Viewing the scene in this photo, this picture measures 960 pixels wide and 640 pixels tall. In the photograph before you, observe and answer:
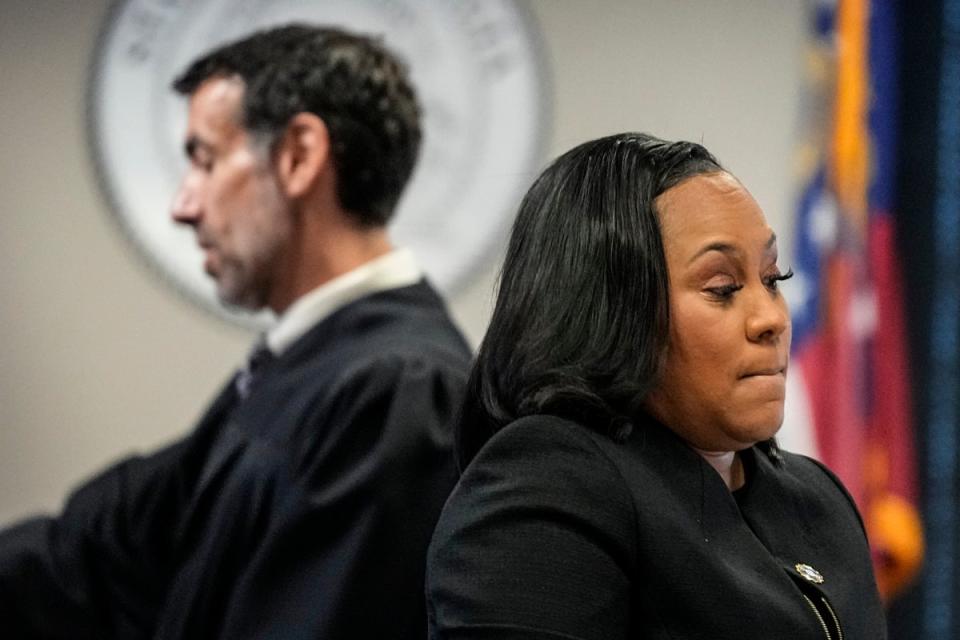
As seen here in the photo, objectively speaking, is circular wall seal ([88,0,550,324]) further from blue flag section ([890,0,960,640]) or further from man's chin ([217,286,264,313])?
man's chin ([217,286,264,313])

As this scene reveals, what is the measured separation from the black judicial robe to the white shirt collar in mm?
22

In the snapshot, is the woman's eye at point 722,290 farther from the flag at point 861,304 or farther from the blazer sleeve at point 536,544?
the flag at point 861,304

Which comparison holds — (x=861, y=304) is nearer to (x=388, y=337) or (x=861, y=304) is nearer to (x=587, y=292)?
(x=388, y=337)

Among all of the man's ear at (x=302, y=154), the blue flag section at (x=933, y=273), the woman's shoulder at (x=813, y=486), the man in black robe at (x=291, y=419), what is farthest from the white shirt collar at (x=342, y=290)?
the blue flag section at (x=933, y=273)

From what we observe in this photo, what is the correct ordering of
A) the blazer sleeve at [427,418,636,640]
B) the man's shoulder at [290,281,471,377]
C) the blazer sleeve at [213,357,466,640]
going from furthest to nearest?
the man's shoulder at [290,281,471,377], the blazer sleeve at [213,357,466,640], the blazer sleeve at [427,418,636,640]

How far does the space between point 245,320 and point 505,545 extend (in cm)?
183

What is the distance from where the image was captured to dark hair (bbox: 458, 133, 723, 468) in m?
0.76

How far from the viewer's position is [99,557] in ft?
5.97

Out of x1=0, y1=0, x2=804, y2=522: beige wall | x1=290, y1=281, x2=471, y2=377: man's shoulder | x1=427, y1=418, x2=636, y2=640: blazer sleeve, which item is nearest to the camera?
x1=427, y1=418, x2=636, y2=640: blazer sleeve

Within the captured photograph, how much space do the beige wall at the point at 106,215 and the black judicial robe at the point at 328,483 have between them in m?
0.82

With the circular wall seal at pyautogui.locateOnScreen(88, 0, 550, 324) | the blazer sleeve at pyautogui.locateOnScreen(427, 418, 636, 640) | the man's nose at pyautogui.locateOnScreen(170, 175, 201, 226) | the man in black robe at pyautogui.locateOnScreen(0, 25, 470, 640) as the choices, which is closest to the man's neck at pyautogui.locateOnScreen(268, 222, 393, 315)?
the man in black robe at pyautogui.locateOnScreen(0, 25, 470, 640)

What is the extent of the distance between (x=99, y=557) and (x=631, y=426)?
1.21 m

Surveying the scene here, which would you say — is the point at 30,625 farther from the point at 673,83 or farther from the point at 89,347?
the point at 673,83

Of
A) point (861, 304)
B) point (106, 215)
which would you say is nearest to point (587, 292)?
Result: point (861, 304)
